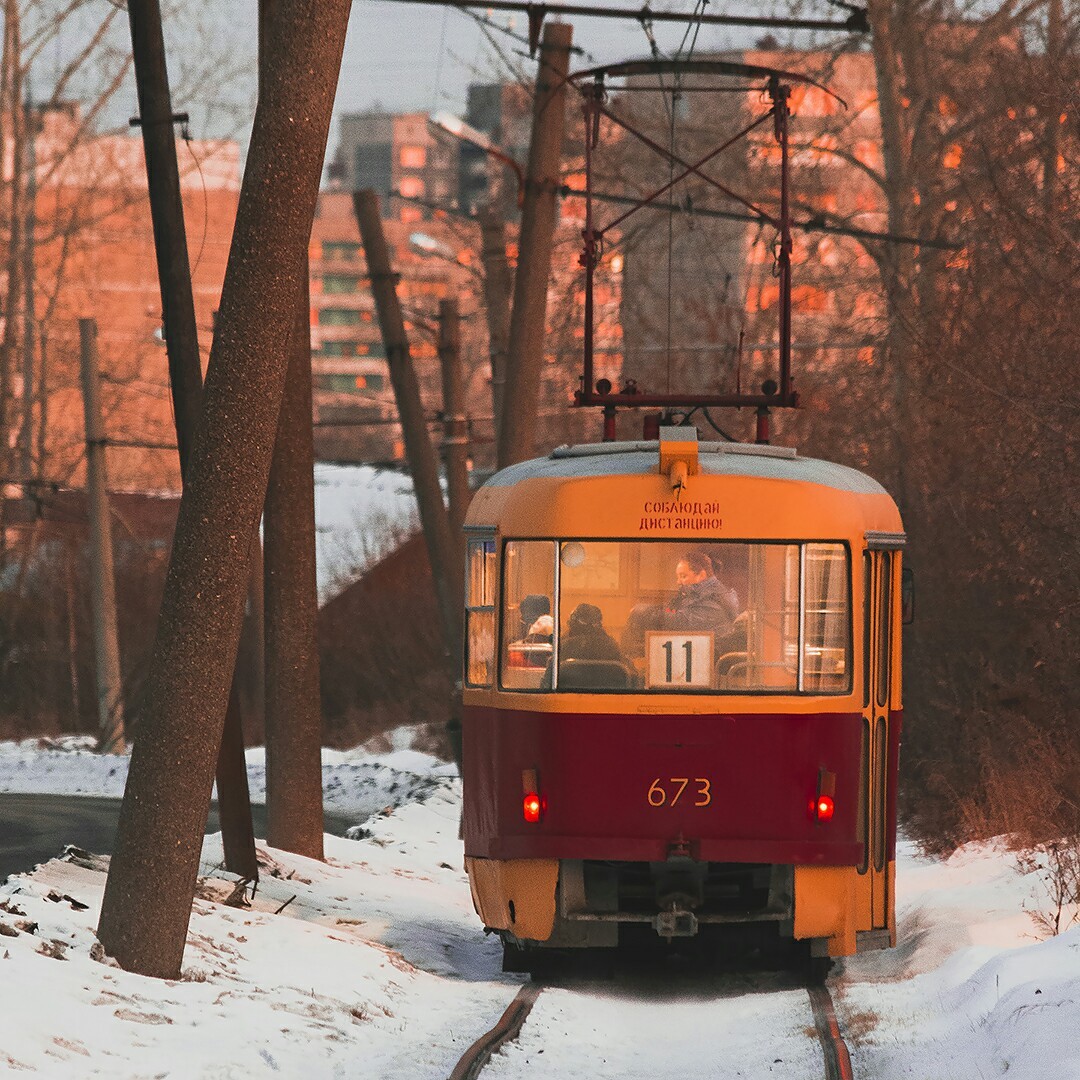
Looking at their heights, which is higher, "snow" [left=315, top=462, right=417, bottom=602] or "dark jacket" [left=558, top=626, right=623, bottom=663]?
"dark jacket" [left=558, top=626, right=623, bottom=663]

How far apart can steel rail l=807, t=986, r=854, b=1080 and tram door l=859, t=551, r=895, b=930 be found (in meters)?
0.53

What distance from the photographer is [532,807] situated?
11258mm

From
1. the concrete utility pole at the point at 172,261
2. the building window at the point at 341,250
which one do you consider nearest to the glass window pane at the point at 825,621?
the concrete utility pole at the point at 172,261

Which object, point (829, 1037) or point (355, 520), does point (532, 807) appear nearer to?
point (829, 1037)

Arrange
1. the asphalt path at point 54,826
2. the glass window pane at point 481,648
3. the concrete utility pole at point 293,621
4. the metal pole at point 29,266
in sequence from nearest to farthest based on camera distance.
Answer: the glass window pane at point 481,648 < the concrete utility pole at point 293,621 < the asphalt path at point 54,826 < the metal pole at point 29,266

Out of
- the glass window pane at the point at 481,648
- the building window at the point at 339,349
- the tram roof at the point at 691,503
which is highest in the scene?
the building window at the point at 339,349

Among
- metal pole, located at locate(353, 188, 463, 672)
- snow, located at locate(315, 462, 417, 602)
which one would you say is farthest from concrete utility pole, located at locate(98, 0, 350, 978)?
snow, located at locate(315, 462, 417, 602)

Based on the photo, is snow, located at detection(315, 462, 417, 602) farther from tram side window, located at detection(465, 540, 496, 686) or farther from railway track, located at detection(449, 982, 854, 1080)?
railway track, located at detection(449, 982, 854, 1080)

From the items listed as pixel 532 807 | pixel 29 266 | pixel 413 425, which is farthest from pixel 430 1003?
pixel 29 266

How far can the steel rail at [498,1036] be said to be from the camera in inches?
351

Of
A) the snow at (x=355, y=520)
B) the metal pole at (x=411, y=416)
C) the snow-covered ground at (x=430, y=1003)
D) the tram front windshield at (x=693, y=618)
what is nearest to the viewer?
the snow-covered ground at (x=430, y=1003)

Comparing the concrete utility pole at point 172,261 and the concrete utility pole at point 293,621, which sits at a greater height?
the concrete utility pole at point 172,261

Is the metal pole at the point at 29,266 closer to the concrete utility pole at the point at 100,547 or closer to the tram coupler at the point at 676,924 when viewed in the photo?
the concrete utility pole at the point at 100,547

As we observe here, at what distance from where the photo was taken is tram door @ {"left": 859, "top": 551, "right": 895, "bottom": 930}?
37.5 feet
